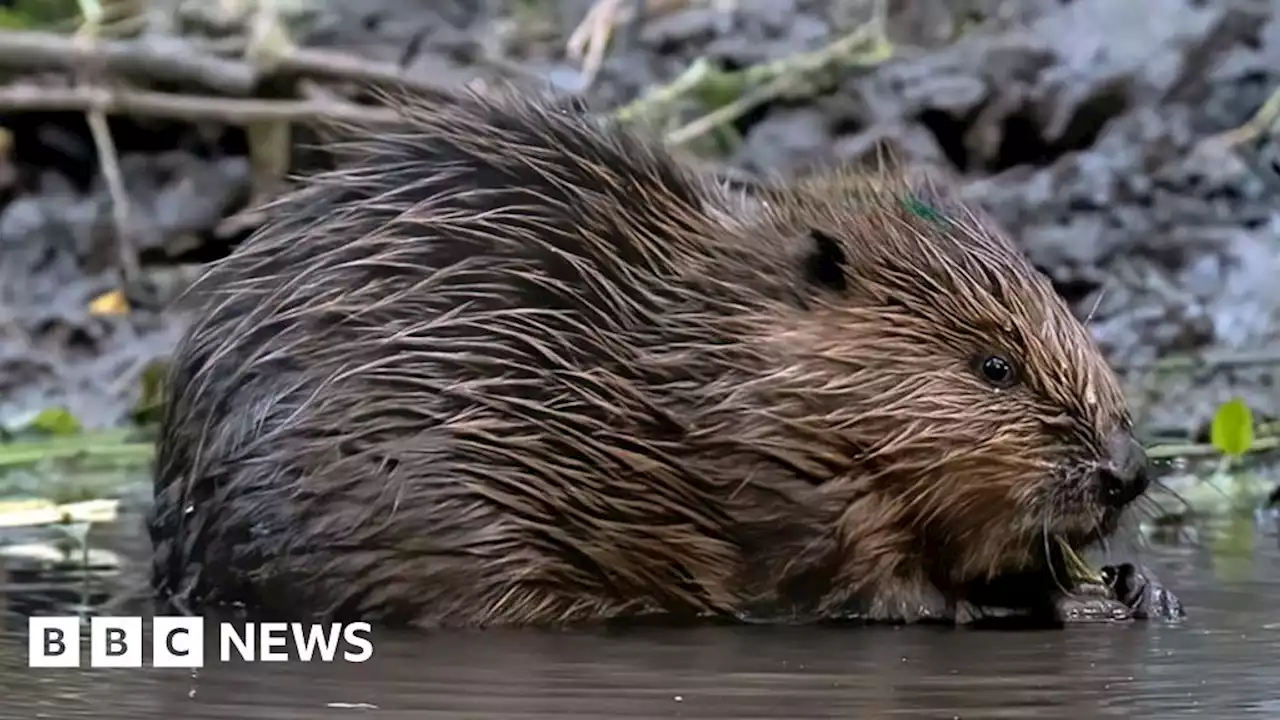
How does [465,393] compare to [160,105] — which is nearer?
[465,393]

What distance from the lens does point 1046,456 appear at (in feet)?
11.0

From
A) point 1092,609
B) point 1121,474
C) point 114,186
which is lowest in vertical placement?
point 1092,609

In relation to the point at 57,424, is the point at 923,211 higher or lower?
lower

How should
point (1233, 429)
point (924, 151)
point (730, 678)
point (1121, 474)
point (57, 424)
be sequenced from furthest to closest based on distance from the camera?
point (924, 151) → point (57, 424) → point (1233, 429) → point (1121, 474) → point (730, 678)

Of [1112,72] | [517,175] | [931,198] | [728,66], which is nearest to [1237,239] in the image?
[1112,72]

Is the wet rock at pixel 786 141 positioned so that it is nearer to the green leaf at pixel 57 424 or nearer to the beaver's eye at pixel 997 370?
the green leaf at pixel 57 424

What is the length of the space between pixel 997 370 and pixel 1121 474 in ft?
A: 0.76

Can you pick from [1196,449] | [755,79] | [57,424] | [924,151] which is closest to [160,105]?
[57,424]

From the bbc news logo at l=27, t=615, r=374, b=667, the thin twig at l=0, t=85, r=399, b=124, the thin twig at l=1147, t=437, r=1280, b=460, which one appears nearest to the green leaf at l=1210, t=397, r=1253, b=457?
the thin twig at l=1147, t=437, r=1280, b=460

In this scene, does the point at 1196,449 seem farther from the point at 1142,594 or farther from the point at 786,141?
the point at 786,141

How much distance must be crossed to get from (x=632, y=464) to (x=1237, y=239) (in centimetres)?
333

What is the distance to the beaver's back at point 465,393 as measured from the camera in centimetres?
326

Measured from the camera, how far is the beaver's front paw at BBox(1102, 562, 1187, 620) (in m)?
3.38

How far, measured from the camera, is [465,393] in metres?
3.34
